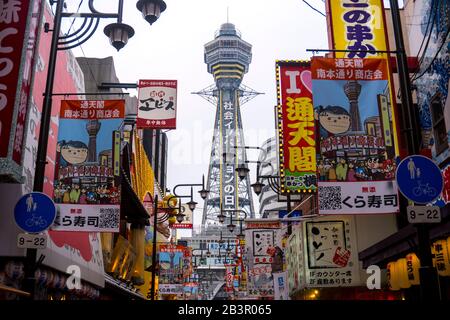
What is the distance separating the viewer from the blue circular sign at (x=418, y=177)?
27.7 ft

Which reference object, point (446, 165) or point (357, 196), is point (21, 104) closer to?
point (357, 196)

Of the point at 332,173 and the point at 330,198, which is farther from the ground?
the point at 332,173

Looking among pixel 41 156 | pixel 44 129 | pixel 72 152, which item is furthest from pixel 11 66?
pixel 72 152

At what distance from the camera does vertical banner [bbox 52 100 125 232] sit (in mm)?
12883

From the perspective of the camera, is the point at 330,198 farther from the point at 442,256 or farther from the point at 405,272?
the point at 405,272

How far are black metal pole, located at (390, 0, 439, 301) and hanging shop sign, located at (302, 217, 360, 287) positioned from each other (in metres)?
11.8

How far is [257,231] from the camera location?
30.3 metres

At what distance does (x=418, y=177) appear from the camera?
334 inches

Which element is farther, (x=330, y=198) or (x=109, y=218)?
(x=109, y=218)

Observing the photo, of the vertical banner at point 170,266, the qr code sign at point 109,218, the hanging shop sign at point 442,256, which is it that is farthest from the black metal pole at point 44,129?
the vertical banner at point 170,266

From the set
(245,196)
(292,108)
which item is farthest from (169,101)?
(245,196)

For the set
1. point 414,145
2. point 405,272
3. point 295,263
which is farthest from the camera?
point 295,263

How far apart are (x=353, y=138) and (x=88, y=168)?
701 centimetres

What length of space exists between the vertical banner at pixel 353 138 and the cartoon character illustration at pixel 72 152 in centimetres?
641
